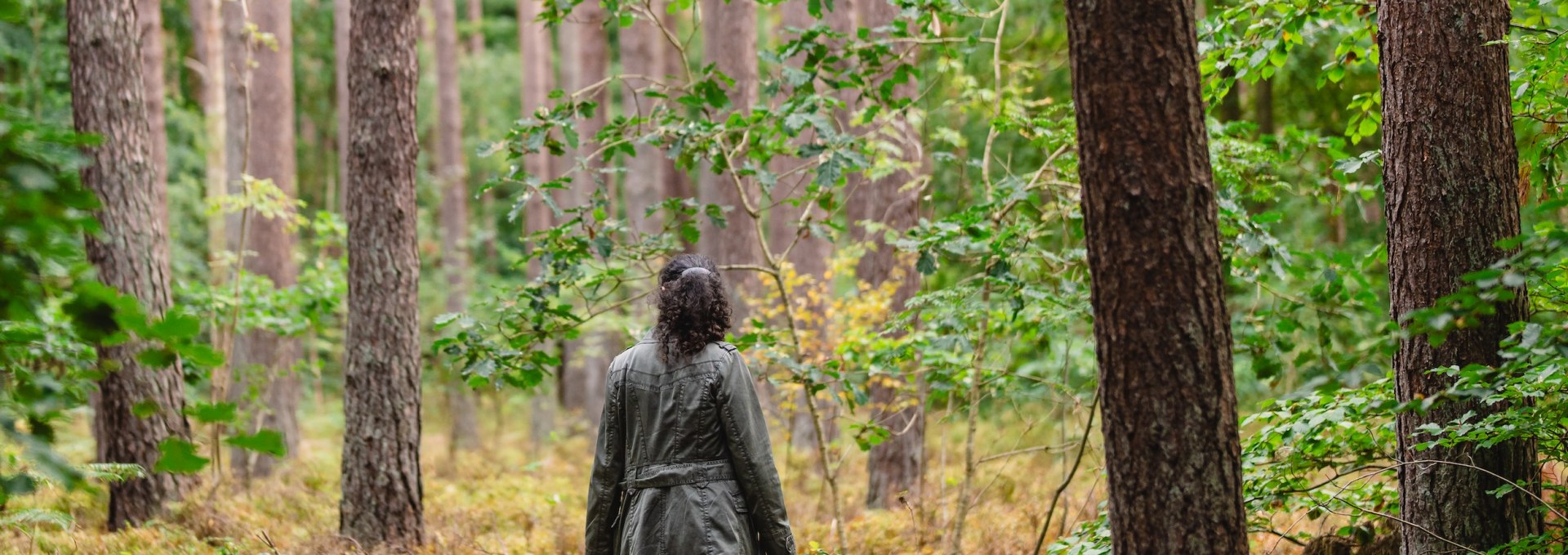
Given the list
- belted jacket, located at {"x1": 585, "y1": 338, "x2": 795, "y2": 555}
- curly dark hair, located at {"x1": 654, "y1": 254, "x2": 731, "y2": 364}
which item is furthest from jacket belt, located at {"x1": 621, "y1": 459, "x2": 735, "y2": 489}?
curly dark hair, located at {"x1": 654, "y1": 254, "x2": 731, "y2": 364}

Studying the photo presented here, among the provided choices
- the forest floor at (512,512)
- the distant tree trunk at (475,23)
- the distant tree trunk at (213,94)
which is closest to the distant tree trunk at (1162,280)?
the forest floor at (512,512)

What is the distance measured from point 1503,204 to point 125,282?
8.05 metres

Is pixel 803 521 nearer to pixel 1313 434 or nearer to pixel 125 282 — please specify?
pixel 1313 434

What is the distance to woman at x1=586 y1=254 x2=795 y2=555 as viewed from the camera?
3.85 meters

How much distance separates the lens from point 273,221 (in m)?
12.2

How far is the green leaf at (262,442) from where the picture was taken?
1.93m

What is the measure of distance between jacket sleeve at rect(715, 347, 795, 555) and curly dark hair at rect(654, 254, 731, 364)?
0.17 meters

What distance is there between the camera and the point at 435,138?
27297 mm

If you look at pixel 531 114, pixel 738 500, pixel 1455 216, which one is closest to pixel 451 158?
pixel 531 114

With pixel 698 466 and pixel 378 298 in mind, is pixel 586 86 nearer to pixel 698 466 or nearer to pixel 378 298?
pixel 378 298

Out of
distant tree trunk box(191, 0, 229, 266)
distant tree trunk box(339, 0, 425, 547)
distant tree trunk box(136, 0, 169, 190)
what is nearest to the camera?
distant tree trunk box(339, 0, 425, 547)

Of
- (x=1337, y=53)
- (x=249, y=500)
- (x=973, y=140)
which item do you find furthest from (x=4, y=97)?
(x=1337, y=53)

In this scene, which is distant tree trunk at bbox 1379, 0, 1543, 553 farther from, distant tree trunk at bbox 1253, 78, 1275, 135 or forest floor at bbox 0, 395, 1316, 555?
distant tree trunk at bbox 1253, 78, 1275, 135

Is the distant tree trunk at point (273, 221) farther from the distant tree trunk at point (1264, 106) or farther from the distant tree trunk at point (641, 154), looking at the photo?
the distant tree trunk at point (1264, 106)
